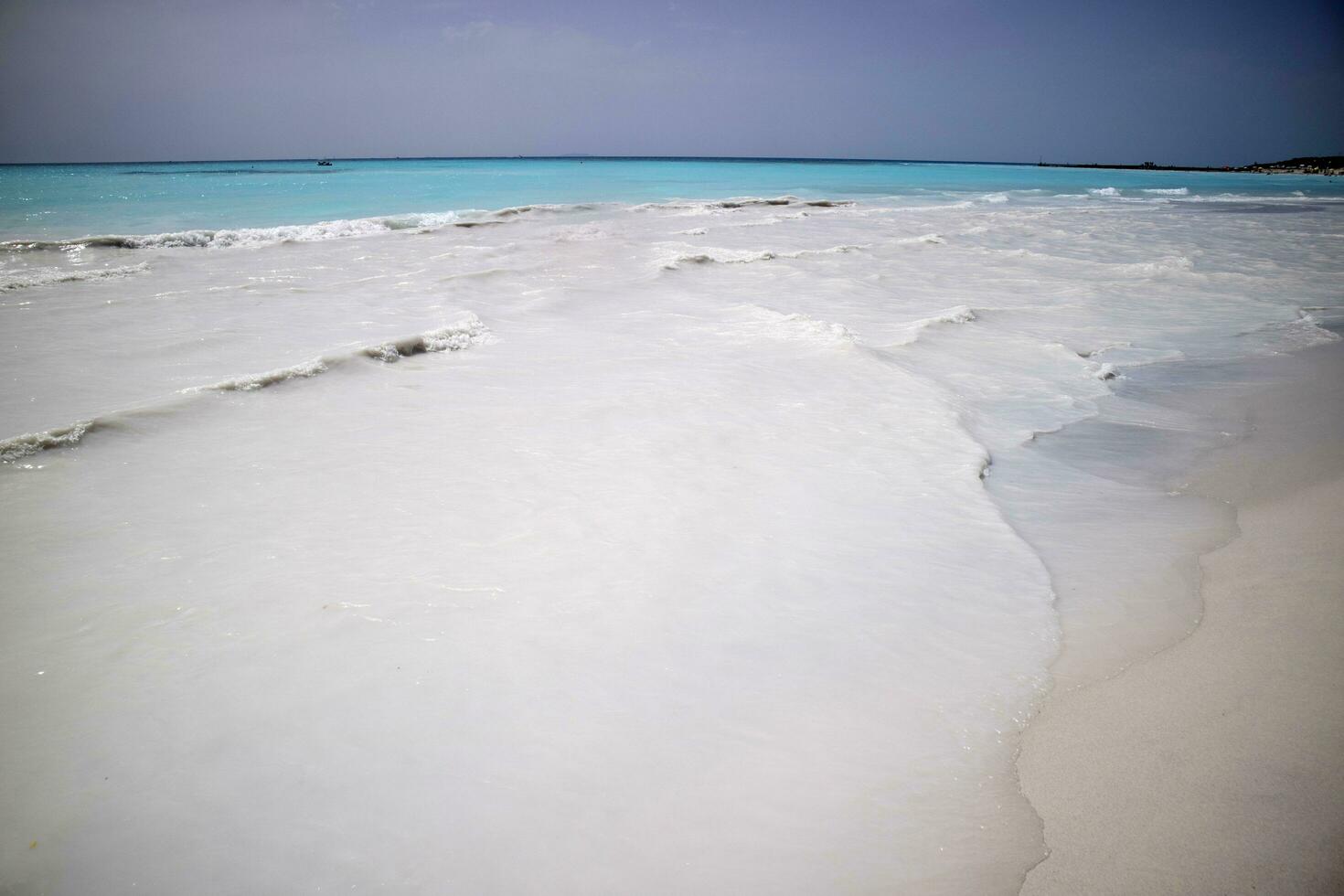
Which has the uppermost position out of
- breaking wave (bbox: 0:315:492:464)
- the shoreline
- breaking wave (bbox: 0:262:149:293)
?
breaking wave (bbox: 0:262:149:293)

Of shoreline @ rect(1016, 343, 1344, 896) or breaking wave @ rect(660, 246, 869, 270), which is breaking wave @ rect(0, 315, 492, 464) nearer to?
breaking wave @ rect(660, 246, 869, 270)

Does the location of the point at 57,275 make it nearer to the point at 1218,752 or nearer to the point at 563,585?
the point at 563,585

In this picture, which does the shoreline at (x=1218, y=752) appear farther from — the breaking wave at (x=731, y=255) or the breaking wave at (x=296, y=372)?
the breaking wave at (x=731, y=255)

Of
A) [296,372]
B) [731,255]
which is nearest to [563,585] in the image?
[296,372]

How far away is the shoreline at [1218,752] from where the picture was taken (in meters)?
1.72

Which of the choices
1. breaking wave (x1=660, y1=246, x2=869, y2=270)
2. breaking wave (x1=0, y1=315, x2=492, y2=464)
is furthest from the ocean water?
breaking wave (x1=660, y1=246, x2=869, y2=270)

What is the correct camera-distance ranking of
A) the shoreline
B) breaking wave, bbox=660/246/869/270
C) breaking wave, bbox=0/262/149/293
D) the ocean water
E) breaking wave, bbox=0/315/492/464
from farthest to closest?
breaking wave, bbox=660/246/869/270, breaking wave, bbox=0/262/149/293, breaking wave, bbox=0/315/492/464, the ocean water, the shoreline

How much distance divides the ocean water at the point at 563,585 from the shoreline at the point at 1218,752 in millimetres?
115

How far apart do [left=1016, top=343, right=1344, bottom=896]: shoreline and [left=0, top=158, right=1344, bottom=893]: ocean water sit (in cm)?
12

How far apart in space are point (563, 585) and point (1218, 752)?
2.40 m

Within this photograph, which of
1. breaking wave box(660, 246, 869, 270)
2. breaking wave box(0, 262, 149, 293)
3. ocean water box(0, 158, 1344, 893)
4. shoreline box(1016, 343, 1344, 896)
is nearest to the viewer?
shoreline box(1016, 343, 1344, 896)

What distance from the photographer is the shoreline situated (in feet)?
5.63

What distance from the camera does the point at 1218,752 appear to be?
6.77 ft

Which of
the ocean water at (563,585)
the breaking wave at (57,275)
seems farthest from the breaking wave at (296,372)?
the breaking wave at (57,275)
